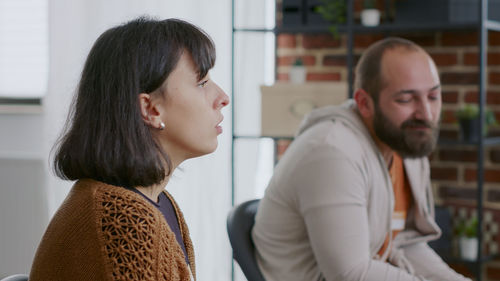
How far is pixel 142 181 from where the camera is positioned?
1021mm

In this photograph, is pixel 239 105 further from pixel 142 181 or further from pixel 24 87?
pixel 142 181

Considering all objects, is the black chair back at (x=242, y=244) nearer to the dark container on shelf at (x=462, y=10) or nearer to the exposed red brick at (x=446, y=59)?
the dark container on shelf at (x=462, y=10)

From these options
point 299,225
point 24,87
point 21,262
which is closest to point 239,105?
point 24,87

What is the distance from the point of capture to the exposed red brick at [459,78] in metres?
2.82

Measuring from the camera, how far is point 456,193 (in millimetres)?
2889

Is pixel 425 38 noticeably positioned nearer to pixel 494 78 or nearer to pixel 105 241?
pixel 494 78

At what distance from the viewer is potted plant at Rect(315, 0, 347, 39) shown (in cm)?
277

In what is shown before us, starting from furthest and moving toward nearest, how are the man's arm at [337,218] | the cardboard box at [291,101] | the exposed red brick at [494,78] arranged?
the exposed red brick at [494,78]
the cardboard box at [291,101]
the man's arm at [337,218]

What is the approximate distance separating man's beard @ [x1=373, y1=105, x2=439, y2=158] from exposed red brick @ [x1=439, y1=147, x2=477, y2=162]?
109 cm

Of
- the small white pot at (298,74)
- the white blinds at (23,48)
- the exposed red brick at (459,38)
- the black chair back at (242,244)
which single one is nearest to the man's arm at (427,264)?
the black chair back at (242,244)

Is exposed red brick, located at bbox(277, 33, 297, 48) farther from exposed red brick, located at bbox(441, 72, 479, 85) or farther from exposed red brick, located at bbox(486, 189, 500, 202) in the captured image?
exposed red brick, located at bbox(486, 189, 500, 202)

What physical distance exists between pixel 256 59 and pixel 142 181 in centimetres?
203

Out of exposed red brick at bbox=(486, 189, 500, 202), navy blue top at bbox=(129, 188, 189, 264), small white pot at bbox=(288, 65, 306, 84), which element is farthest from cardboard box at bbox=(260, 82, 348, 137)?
navy blue top at bbox=(129, 188, 189, 264)

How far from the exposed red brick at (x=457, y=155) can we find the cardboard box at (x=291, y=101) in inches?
23.2
